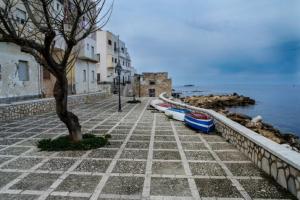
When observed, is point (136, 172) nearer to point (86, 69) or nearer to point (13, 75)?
point (13, 75)

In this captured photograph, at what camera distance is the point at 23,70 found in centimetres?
1961

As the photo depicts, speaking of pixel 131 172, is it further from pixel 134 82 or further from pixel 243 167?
pixel 134 82

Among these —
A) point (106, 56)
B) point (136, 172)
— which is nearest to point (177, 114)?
point (136, 172)

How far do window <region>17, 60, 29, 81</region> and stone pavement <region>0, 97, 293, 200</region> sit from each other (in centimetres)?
1080

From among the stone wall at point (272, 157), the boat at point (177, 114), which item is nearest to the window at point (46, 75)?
the boat at point (177, 114)

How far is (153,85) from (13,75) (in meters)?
29.9

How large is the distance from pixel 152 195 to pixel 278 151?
8.75ft

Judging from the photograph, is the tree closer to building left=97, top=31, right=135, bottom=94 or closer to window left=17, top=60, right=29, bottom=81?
window left=17, top=60, right=29, bottom=81

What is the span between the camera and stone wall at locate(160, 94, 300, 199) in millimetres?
4718

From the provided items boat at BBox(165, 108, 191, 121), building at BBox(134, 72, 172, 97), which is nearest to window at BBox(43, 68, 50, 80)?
boat at BBox(165, 108, 191, 121)

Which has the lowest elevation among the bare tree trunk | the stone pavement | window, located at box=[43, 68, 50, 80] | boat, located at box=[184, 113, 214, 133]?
the stone pavement

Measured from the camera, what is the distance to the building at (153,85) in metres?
45.8

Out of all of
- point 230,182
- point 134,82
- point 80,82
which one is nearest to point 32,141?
point 230,182

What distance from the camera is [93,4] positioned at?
7887mm
